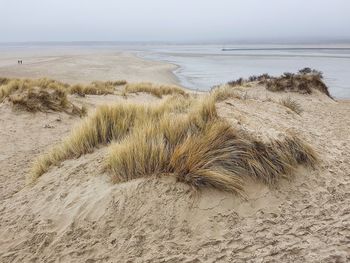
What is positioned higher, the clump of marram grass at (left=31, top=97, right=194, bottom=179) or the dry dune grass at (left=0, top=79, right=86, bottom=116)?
the clump of marram grass at (left=31, top=97, right=194, bottom=179)

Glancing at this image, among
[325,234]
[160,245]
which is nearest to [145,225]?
[160,245]

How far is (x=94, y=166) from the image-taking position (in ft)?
16.0

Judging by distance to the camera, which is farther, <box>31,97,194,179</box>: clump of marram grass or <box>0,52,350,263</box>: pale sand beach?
<box>31,97,194,179</box>: clump of marram grass

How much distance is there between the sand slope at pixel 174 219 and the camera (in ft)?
10.6

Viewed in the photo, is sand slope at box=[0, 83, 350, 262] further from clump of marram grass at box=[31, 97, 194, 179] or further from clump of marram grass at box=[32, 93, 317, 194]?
→ clump of marram grass at box=[31, 97, 194, 179]

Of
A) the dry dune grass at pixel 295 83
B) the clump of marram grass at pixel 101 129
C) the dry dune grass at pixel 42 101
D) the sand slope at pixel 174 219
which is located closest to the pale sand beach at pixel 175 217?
A: the sand slope at pixel 174 219

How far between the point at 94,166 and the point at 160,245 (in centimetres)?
167

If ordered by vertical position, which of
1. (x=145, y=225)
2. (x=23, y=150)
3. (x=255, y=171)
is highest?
(x=255, y=171)

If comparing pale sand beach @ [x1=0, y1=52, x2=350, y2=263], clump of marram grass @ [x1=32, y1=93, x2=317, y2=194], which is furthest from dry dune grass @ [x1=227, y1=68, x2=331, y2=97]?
clump of marram grass @ [x1=32, y1=93, x2=317, y2=194]

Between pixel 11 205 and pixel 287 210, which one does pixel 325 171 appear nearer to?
pixel 287 210

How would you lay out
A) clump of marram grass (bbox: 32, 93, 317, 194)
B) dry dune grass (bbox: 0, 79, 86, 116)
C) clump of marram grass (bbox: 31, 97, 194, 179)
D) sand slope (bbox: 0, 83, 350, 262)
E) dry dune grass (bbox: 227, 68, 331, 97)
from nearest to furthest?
sand slope (bbox: 0, 83, 350, 262), clump of marram grass (bbox: 32, 93, 317, 194), clump of marram grass (bbox: 31, 97, 194, 179), dry dune grass (bbox: 0, 79, 86, 116), dry dune grass (bbox: 227, 68, 331, 97)

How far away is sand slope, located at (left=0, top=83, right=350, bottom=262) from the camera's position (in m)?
3.25

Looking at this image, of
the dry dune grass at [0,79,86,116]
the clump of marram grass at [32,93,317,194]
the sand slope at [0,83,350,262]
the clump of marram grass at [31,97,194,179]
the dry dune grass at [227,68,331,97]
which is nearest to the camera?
the sand slope at [0,83,350,262]

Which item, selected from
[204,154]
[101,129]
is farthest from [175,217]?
[101,129]
